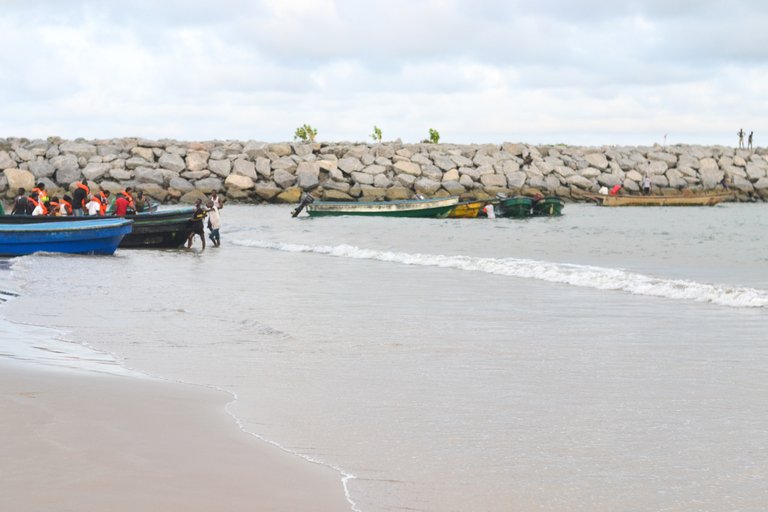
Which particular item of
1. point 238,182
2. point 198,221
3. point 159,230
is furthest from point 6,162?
point 198,221

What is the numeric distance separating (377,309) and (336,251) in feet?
44.5

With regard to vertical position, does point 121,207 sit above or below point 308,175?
below

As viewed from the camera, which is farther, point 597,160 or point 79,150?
point 597,160

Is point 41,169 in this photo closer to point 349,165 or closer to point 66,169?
point 66,169

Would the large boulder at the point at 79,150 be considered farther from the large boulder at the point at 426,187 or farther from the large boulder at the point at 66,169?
the large boulder at the point at 426,187

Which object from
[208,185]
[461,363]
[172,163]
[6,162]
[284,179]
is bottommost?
[461,363]

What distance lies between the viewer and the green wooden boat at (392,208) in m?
42.9

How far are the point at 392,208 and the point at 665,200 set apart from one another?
19804mm

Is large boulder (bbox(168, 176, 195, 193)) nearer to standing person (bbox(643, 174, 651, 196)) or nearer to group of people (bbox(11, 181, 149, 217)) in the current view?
group of people (bbox(11, 181, 149, 217))

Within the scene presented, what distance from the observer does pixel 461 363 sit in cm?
837

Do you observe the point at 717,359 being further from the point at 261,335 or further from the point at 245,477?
the point at 245,477

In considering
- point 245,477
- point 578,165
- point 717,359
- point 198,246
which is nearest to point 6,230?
point 198,246

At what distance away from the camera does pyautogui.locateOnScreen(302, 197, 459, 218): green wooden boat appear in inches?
1688

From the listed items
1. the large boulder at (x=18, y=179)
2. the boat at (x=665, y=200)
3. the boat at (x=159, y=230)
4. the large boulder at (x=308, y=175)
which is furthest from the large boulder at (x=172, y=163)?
the boat at (x=159, y=230)
